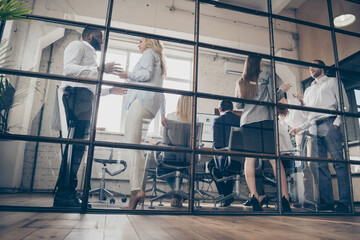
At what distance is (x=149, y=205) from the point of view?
1.67 m

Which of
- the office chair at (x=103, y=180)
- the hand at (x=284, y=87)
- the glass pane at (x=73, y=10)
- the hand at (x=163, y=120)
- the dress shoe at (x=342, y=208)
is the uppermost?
the glass pane at (x=73, y=10)

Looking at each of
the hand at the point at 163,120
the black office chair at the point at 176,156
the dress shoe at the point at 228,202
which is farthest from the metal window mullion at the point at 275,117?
the hand at the point at 163,120

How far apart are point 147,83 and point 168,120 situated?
309 mm

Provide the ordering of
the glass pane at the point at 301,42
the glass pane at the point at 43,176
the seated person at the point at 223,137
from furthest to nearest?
the glass pane at the point at 301,42 < the seated person at the point at 223,137 < the glass pane at the point at 43,176

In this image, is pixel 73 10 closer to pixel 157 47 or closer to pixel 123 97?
pixel 157 47

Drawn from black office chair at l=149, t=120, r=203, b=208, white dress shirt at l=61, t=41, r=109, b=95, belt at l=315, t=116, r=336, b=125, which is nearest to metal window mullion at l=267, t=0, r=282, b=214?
belt at l=315, t=116, r=336, b=125

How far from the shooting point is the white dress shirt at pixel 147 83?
1.79 meters

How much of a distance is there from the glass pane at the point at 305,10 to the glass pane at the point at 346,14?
101 millimetres

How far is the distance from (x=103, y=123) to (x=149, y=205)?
600 millimetres

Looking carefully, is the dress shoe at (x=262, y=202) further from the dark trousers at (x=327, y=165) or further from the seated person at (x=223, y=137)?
the dark trousers at (x=327, y=165)

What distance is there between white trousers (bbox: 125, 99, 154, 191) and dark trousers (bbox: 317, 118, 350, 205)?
1419mm

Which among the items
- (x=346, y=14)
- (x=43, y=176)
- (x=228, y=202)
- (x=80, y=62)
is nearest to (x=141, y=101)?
(x=80, y=62)

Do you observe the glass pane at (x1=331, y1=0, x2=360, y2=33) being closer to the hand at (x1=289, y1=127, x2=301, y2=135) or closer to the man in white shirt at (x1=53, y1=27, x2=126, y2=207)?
the hand at (x1=289, y1=127, x2=301, y2=135)

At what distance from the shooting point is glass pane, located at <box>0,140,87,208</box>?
1.54 meters
